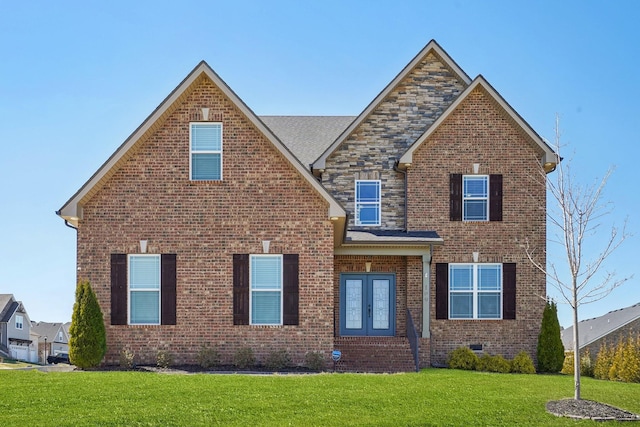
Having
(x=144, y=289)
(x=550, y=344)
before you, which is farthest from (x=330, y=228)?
(x=550, y=344)

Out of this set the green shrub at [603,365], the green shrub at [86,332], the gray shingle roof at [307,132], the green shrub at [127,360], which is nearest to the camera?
the green shrub at [86,332]

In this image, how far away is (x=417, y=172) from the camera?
22.8 meters

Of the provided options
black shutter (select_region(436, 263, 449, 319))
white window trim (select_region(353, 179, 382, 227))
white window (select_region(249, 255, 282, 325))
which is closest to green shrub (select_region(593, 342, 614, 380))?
black shutter (select_region(436, 263, 449, 319))

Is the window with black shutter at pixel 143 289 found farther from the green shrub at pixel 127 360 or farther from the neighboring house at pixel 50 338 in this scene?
the neighboring house at pixel 50 338

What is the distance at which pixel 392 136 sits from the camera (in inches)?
936

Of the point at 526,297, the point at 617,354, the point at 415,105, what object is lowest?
the point at 617,354

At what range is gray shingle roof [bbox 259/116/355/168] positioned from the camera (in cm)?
2498

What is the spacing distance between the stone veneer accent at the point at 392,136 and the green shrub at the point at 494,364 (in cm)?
465

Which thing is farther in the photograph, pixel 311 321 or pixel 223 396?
pixel 311 321

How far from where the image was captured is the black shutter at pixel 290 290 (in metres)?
18.8

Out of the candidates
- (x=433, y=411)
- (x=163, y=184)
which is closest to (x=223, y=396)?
(x=433, y=411)

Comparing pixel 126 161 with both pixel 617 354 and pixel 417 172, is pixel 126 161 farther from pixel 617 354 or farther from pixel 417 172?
pixel 617 354

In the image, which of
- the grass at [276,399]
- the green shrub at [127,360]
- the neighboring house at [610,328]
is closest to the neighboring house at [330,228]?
the green shrub at [127,360]

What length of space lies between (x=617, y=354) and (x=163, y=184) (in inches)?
532
